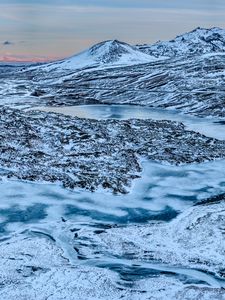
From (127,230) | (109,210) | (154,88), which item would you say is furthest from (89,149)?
(154,88)

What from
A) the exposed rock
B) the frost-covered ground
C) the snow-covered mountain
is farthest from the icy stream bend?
the snow-covered mountain

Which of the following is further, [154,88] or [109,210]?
[154,88]

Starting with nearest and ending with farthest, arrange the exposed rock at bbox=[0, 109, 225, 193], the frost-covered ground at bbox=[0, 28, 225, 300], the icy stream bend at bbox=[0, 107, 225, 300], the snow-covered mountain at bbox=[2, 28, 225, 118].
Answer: the frost-covered ground at bbox=[0, 28, 225, 300] → the icy stream bend at bbox=[0, 107, 225, 300] → the exposed rock at bbox=[0, 109, 225, 193] → the snow-covered mountain at bbox=[2, 28, 225, 118]

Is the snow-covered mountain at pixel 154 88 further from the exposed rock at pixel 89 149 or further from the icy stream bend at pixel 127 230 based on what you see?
the icy stream bend at pixel 127 230

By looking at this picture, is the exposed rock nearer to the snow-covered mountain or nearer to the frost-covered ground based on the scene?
the frost-covered ground

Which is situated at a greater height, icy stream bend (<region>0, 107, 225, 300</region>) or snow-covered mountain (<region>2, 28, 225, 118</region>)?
icy stream bend (<region>0, 107, 225, 300</region>)

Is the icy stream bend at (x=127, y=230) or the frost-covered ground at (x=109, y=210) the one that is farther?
the icy stream bend at (x=127, y=230)

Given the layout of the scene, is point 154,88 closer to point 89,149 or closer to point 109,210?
point 89,149

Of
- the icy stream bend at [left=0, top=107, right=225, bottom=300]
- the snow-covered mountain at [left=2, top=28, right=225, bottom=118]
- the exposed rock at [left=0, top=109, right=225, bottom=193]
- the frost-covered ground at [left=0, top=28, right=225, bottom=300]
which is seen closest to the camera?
the frost-covered ground at [left=0, top=28, right=225, bottom=300]

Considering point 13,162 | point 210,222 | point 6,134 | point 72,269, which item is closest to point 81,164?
point 13,162

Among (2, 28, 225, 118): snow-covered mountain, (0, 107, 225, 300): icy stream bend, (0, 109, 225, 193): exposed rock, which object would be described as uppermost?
(0, 107, 225, 300): icy stream bend

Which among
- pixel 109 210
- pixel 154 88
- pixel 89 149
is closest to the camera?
pixel 109 210

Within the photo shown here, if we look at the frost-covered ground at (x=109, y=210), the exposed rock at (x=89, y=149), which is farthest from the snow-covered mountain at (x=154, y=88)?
the frost-covered ground at (x=109, y=210)
